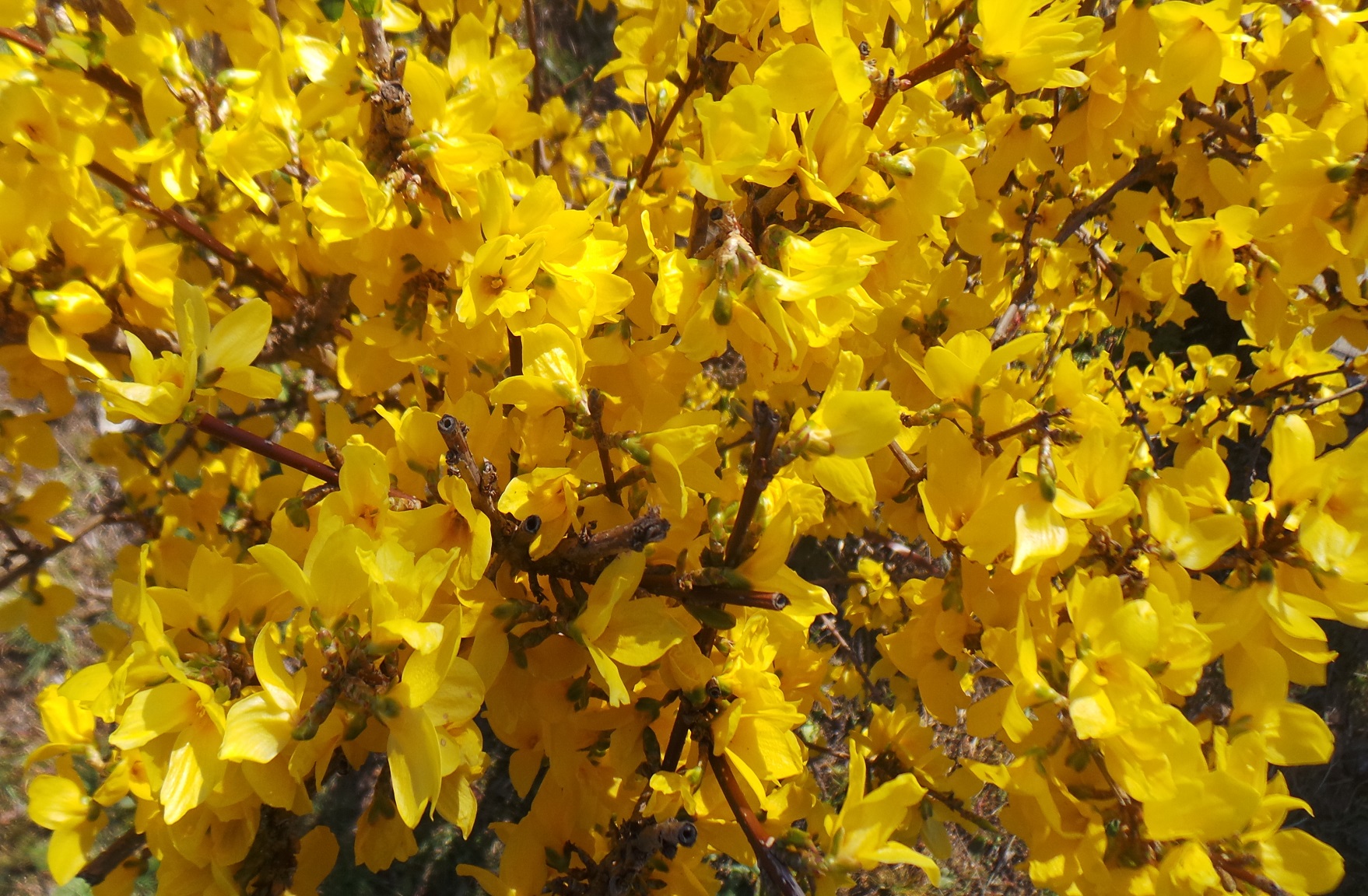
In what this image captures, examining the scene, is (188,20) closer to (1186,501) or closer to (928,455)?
(928,455)

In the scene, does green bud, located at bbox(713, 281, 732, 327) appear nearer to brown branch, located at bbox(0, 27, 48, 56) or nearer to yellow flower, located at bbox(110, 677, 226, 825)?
yellow flower, located at bbox(110, 677, 226, 825)

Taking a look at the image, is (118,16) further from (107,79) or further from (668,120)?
(668,120)

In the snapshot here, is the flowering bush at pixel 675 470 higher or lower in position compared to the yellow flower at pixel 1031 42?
lower

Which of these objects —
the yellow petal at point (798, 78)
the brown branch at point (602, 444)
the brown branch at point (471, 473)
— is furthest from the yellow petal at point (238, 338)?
the yellow petal at point (798, 78)

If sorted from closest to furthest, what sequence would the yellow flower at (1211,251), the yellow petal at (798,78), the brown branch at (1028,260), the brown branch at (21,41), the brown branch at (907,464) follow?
1. the yellow petal at (798,78)
2. the brown branch at (21,41)
3. the brown branch at (907,464)
4. the yellow flower at (1211,251)
5. the brown branch at (1028,260)

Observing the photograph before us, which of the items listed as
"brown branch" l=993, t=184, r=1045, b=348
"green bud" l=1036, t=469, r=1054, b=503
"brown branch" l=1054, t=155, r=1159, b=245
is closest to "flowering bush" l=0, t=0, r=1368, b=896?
"green bud" l=1036, t=469, r=1054, b=503

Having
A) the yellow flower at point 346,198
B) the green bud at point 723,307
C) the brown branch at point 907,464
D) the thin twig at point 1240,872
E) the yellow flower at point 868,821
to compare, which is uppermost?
the yellow flower at point 346,198

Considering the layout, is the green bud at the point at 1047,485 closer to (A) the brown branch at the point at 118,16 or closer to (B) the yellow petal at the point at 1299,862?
(B) the yellow petal at the point at 1299,862

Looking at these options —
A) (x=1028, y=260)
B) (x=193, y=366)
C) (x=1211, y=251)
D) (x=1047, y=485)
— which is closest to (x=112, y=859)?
(x=193, y=366)
